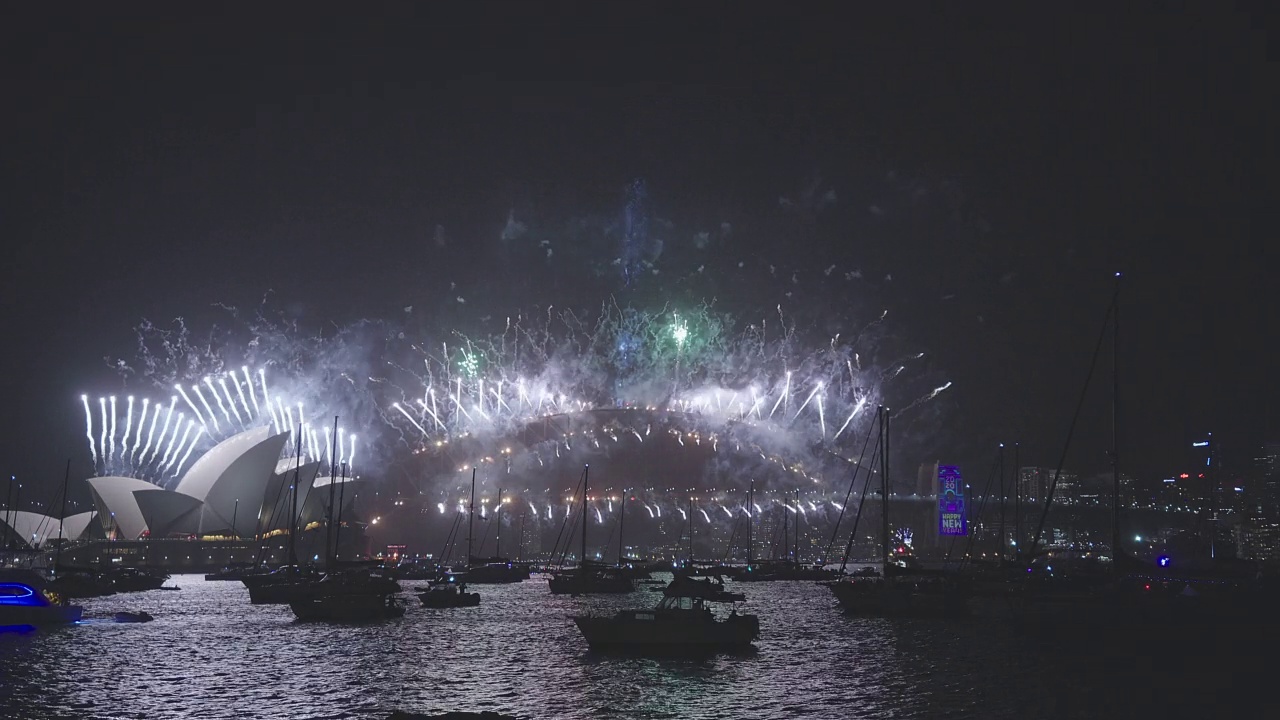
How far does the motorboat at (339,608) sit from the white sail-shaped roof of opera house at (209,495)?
103630 millimetres

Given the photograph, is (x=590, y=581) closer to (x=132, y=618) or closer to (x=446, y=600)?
(x=446, y=600)

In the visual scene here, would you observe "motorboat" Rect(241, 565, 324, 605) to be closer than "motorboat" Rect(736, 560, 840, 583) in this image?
Yes

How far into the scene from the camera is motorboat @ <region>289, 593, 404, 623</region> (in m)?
76.8

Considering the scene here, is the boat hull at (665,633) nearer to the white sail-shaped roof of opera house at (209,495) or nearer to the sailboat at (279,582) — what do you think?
the sailboat at (279,582)

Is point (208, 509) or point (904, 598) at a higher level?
point (208, 509)

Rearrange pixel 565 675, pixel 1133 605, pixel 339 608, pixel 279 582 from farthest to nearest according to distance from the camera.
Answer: pixel 279 582 < pixel 339 608 < pixel 1133 605 < pixel 565 675

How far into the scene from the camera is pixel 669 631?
55.0m

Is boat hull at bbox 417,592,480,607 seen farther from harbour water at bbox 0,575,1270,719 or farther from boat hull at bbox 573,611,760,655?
boat hull at bbox 573,611,760,655

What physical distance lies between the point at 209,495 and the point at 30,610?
12087 centimetres

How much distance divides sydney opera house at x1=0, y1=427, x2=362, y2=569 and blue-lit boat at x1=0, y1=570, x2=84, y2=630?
10933cm

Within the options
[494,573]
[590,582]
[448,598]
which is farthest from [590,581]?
[494,573]

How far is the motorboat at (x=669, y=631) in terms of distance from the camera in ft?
180

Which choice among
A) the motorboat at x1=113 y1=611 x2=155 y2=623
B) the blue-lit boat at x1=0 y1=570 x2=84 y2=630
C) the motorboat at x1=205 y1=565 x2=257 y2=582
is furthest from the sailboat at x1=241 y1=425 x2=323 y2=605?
the motorboat at x1=205 y1=565 x2=257 y2=582

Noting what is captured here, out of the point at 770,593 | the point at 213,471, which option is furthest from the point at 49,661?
the point at 213,471
